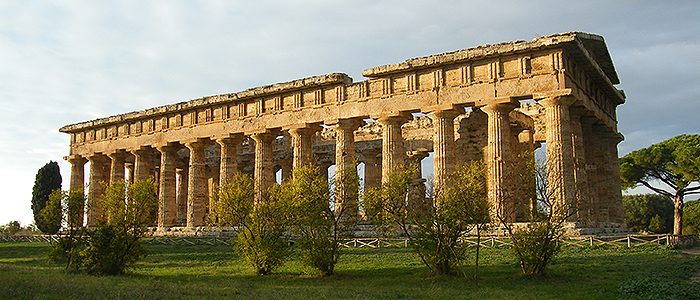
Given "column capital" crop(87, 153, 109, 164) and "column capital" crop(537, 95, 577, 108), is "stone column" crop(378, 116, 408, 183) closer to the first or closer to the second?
"column capital" crop(537, 95, 577, 108)

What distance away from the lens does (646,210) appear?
164 feet

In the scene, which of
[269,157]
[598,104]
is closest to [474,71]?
[598,104]

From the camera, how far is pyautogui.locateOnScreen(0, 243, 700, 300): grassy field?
12312mm

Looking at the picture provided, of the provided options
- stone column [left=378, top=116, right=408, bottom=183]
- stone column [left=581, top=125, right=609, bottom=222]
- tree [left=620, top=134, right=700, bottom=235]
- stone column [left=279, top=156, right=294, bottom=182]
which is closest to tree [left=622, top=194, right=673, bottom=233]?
tree [left=620, top=134, right=700, bottom=235]

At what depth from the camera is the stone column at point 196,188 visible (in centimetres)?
3179

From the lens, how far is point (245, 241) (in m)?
18.1

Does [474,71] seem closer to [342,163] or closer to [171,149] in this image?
[342,163]

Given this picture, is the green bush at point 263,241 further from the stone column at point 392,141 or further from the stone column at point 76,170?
the stone column at point 76,170

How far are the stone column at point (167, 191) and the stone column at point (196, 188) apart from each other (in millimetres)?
2009

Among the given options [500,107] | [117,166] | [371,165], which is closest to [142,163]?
[117,166]

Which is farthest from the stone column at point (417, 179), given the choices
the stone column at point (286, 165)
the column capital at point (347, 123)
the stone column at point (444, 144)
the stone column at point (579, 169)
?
the stone column at point (286, 165)

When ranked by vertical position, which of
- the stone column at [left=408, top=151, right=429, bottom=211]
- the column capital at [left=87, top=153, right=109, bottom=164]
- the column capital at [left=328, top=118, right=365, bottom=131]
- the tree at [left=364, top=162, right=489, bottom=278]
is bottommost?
the tree at [left=364, top=162, right=489, bottom=278]

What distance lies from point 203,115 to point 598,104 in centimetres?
2175

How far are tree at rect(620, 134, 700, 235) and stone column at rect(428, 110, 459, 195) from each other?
19.7 meters
